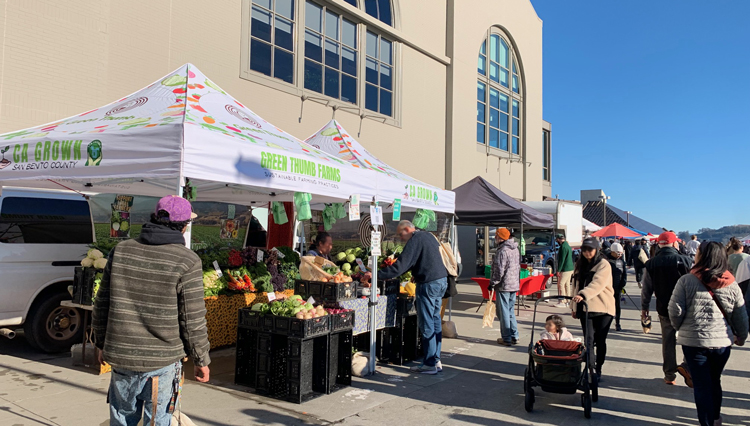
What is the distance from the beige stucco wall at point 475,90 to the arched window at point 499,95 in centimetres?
39

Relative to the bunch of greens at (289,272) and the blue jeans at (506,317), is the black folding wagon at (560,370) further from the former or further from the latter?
the bunch of greens at (289,272)

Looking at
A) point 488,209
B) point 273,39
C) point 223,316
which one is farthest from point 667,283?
point 273,39

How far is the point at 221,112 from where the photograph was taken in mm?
6043

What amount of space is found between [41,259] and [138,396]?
482 centimetres

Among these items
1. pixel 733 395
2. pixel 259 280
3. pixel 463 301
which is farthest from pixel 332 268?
pixel 463 301

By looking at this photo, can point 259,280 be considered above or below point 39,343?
above

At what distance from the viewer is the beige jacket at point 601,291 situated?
227 inches

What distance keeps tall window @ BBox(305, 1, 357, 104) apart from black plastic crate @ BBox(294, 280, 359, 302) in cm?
855

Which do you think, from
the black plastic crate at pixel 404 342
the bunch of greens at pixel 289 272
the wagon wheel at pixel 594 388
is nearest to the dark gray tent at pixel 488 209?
the bunch of greens at pixel 289 272

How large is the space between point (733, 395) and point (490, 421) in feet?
10.6

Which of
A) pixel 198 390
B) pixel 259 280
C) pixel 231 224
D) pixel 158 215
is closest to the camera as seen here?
pixel 158 215

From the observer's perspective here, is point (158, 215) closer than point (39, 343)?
Yes

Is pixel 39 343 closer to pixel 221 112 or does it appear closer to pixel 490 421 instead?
pixel 221 112

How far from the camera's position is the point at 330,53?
14.7 metres
